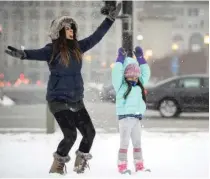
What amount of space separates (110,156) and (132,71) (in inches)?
56.9

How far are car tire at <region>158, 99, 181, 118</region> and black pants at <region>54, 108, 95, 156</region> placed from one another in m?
8.39

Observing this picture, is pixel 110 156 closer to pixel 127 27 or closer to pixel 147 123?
pixel 127 27

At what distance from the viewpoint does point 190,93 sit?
12.5 metres

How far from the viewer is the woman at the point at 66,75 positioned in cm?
411

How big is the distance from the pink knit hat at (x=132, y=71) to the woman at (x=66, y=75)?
39 centimetres

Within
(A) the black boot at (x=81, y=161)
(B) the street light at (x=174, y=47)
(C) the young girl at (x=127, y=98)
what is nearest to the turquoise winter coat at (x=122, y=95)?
(C) the young girl at (x=127, y=98)

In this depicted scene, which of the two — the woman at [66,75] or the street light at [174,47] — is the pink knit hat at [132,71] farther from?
the street light at [174,47]

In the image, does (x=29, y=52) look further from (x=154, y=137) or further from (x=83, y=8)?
(x=154, y=137)

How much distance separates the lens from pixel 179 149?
593 centimetres

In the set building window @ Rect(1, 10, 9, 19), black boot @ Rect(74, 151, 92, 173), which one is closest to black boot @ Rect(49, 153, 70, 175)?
black boot @ Rect(74, 151, 92, 173)

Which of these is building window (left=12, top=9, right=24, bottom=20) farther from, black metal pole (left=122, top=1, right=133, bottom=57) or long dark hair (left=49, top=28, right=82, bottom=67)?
long dark hair (left=49, top=28, right=82, bottom=67)

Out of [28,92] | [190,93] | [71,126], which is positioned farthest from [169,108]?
[28,92]

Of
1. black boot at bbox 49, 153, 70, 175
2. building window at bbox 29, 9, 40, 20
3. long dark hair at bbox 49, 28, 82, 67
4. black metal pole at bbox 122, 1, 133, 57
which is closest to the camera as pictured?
long dark hair at bbox 49, 28, 82, 67

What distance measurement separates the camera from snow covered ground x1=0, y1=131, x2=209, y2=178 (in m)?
4.31
